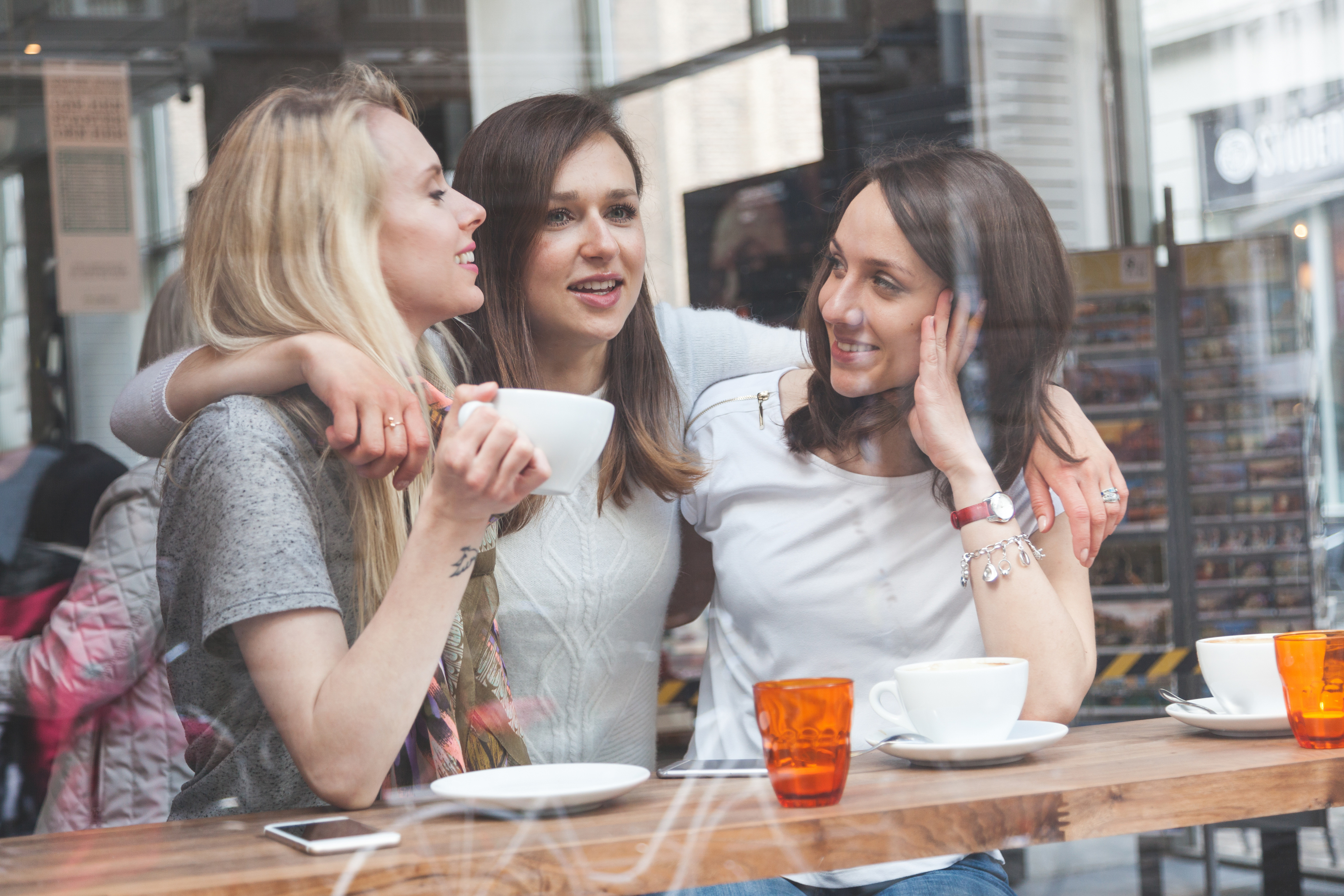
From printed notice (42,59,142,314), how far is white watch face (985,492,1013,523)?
996mm

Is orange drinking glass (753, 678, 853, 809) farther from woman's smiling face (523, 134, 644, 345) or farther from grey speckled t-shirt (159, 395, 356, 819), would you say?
woman's smiling face (523, 134, 644, 345)

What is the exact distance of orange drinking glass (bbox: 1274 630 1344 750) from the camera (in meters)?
1.02

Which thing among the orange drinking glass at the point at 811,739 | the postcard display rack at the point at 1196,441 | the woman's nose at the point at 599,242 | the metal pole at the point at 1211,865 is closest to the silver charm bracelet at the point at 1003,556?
the orange drinking glass at the point at 811,739

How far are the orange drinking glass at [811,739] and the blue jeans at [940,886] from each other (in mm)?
224

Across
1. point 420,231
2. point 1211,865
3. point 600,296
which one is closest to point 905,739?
point 600,296

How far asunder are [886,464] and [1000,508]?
0.52 feet

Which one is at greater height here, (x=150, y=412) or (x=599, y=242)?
(x=599, y=242)

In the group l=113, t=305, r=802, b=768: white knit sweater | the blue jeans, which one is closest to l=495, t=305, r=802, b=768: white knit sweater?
l=113, t=305, r=802, b=768: white knit sweater

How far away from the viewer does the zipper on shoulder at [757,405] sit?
139cm

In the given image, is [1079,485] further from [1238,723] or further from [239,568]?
[239,568]

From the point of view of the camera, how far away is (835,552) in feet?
4.37

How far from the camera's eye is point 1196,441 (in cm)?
226

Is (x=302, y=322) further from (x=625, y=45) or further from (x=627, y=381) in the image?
(x=625, y=45)

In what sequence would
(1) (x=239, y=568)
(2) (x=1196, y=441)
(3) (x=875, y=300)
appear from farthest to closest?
(2) (x=1196, y=441) < (3) (x=875, y=300) < (1) (x=239, y=568)
